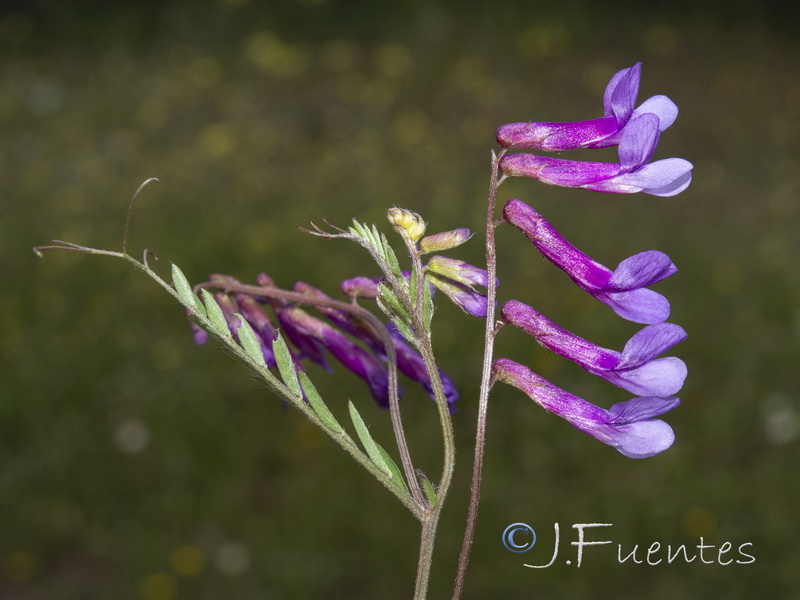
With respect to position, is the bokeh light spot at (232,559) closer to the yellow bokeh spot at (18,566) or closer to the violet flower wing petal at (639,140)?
the yellow bokeh spot at (18,566)

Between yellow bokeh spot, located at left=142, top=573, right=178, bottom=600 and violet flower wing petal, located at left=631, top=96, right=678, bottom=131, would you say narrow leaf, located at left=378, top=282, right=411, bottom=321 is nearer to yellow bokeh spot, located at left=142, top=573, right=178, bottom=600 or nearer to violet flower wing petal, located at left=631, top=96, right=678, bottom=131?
violet flower wing petal, located at left=631, top=96, right=678, bottom=131

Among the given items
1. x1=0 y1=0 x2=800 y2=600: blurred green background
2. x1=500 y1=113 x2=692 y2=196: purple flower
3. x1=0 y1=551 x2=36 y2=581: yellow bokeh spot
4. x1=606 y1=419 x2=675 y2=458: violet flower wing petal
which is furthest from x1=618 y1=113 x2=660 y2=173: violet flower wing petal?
x1=0 y1=551 x2=36 y2=581: yellow bokeh spot

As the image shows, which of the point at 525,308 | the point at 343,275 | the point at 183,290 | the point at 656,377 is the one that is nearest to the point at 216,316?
the point at 183,290

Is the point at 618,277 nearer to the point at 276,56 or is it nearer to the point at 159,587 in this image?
the point at 159,587

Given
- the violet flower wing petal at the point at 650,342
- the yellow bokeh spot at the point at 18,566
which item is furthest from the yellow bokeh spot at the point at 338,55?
the violet flower wing petal at the point at 650,342

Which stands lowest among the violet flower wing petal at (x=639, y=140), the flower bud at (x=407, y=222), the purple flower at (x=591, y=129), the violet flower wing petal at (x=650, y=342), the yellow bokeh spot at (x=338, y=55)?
the violet flower wing petal at (x=650, y=342)

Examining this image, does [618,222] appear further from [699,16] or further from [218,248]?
[699,16]

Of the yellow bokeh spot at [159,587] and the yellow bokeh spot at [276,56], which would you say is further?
the yellow bokeh spot at [276,56]
